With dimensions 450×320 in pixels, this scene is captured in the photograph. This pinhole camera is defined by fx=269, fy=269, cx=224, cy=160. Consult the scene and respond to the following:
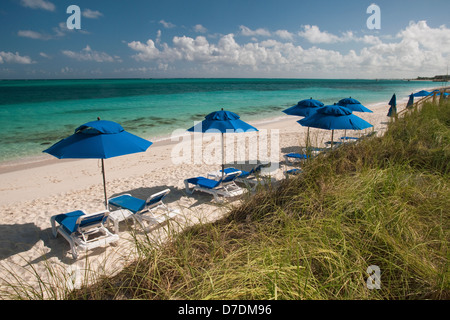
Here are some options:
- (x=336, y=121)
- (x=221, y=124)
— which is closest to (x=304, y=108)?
(x=336, y=121)

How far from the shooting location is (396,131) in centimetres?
606

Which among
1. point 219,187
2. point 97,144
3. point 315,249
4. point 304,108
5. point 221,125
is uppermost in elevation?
point 304,108

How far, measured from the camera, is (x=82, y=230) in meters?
4.38

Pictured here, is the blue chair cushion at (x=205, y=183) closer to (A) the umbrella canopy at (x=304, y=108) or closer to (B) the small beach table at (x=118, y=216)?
(B) the small beach table at (x=118, y=216)

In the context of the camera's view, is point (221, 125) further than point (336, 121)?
No

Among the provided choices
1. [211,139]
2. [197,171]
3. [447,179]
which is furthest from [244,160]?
[447,179]

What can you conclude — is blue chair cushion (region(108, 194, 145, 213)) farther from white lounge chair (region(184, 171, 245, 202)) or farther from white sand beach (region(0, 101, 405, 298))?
white lounge chair (region(184, 171, 245, 202))

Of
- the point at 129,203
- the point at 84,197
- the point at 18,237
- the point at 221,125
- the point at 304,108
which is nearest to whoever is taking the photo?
the point at 18,237

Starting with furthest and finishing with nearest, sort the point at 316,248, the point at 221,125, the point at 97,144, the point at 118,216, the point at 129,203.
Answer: the point at 221,125
the point at 129,203
the point at 118,216
the point at 97,144
the point at 316,248

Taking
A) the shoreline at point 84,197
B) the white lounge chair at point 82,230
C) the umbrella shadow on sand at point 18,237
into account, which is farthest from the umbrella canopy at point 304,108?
the umbrella shadow on sand at point 18,237

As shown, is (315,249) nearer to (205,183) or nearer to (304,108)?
(205,183)

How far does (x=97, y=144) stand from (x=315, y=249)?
3810 millimetres

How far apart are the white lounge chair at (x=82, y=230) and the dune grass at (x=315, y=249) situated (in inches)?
70.0

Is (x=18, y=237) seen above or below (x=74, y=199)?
below
